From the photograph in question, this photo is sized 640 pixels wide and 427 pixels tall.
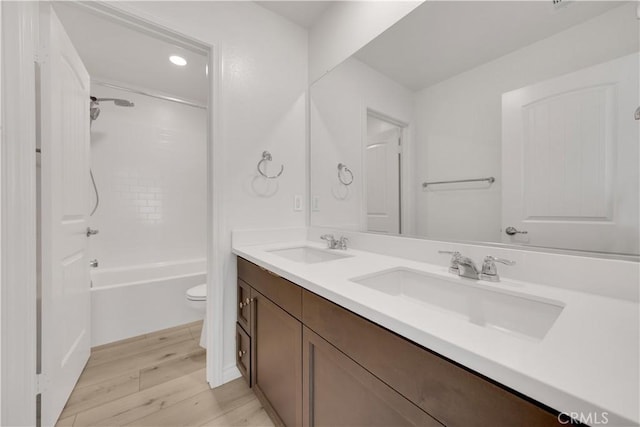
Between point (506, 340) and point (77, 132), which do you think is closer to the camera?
point (506, 340)

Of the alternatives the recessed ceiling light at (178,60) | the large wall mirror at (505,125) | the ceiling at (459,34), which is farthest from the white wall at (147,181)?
the ceiling at (459,34)

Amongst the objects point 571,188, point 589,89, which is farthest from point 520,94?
point 571,188

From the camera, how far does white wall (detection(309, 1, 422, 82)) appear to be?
1268 mm

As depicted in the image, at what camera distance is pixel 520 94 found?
2.81ft

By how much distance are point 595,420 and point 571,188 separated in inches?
27.9

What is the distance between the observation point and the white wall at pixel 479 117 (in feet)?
2.34

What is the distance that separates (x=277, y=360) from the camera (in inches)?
42.0

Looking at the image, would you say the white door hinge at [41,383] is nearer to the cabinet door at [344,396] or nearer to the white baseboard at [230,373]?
the white baseboard at [230,373]

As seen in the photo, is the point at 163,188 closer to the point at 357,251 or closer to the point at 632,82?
the point at 357,251

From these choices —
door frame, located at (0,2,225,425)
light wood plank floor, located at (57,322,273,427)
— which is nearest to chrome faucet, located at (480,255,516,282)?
light wood plank floor, located at (57,322,273,427)

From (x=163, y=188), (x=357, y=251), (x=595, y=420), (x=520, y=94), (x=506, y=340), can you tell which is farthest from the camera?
(x=163, y=188)

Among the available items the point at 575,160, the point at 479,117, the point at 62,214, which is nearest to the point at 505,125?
the point at 479,117

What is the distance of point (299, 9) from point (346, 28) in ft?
1.29

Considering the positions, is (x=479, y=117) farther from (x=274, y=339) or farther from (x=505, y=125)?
(x=274, y=339)
